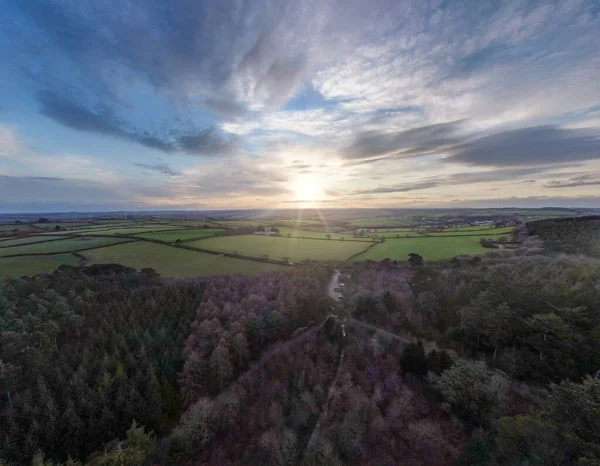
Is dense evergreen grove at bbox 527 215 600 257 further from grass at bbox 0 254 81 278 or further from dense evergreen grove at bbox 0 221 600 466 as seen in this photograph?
grass at bbox 0 254 81 278

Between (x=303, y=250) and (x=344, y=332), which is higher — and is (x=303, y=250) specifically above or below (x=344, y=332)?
above

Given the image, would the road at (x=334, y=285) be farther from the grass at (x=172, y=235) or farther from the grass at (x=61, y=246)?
the grass at (x=61, y=246)

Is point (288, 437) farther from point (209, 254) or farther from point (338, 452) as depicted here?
point (209, 254)

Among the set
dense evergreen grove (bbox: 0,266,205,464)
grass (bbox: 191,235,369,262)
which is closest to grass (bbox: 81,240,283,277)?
grass (bbox: 191,235,369,262)

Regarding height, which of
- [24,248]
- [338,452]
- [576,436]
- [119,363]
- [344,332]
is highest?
[24,248]

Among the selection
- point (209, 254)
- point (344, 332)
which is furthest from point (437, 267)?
point (209, 254)

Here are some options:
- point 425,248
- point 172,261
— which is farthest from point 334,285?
point 172,261

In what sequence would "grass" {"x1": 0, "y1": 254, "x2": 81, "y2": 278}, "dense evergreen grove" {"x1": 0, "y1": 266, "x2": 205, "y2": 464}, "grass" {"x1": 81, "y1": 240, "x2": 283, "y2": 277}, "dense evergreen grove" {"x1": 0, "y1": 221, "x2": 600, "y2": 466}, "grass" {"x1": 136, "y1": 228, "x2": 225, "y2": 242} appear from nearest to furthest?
"dense evergreen grove" {"x1": 0, "y1": 221, "x2": 600, "y2": 466}, "dense evergreen grove" {"x1": 0, "y1": 266, "x2": 205, "y2": 464}, "grass" {"x1": 0, "y1": 254, "x2": 81, "y2": 278}, "grass" {"x1": 81, "y1": 240, "x2": 283, "y2": 277}, "grass" {"x1": 136, "y1": 228, "x2": 225, "y2": 242}

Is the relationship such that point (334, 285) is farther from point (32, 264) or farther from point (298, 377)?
point (32, 264)
